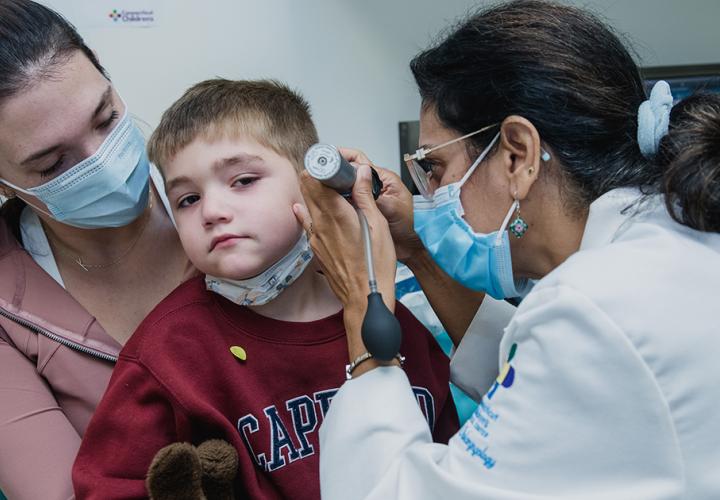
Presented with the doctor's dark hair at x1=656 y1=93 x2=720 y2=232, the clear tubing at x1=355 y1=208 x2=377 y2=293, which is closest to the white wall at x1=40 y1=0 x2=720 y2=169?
the clear tubing at x1=355 y1=208 x2=377 y2=293

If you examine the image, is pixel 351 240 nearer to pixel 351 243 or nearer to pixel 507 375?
pixel 351 243

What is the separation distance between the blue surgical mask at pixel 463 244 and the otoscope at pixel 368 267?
16 cm

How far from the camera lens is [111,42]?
2221 mm

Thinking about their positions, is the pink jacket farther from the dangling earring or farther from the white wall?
the white wall

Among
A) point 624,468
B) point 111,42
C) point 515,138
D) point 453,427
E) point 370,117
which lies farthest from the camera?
point 370,117

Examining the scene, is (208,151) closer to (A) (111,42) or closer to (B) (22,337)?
(B) (22,337)

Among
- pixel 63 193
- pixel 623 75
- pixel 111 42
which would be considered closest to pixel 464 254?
pixel 623 75

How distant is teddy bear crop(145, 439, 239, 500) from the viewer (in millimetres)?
957

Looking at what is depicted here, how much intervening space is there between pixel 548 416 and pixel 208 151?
746 mm

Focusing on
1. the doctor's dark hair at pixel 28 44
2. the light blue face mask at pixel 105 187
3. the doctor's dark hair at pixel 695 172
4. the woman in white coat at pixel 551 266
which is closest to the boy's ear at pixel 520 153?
the woman in white coat at pixel 551 266

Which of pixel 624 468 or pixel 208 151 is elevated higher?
pixel 208 151

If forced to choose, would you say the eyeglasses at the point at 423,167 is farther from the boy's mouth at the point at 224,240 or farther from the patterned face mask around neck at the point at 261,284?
the boy's mouth at the point at 224,240

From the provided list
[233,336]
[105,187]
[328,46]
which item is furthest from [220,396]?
[328,46]

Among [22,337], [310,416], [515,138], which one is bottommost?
[310,416]
